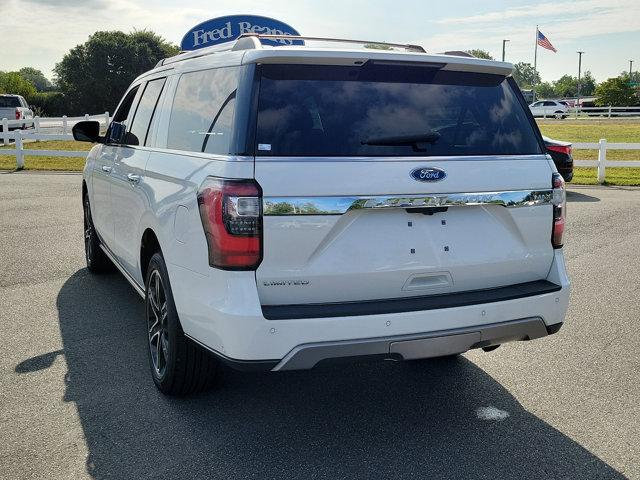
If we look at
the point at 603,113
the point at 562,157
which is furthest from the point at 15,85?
the point at 562,157

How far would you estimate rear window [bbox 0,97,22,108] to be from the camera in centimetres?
3538

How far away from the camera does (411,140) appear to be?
374 cm

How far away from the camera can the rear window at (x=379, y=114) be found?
358 cm

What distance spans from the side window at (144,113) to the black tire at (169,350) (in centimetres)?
120

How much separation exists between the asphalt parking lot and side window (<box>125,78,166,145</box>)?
1.52 meters

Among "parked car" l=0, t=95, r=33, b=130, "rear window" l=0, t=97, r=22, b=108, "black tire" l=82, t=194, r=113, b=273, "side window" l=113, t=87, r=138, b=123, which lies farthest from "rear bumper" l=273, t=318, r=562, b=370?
"rear window" l=0, t=97, r=22, b=108

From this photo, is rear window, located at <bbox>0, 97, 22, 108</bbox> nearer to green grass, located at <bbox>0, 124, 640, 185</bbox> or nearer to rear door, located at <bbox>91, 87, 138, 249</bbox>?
green grass, located at <bbox>0, 124, 640, 185</bbox>

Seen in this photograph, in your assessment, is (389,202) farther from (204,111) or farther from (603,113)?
(603,113)

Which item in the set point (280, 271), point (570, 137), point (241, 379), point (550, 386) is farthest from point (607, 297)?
point (570, 137)

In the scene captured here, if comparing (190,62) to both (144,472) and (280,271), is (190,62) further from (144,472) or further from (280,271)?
(144,472)

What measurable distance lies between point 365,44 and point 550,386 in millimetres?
2435

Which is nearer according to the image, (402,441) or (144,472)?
(144,472)

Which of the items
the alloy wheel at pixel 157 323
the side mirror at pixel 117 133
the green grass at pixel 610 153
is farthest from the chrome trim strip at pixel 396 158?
the green grass at pixel 610 153

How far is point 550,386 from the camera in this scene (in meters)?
4.65
